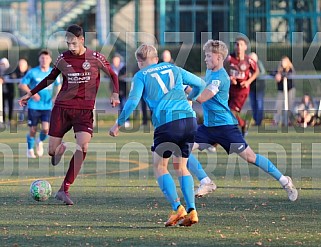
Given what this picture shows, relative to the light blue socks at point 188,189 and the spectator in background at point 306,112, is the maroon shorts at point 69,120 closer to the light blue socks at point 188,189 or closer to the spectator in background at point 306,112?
the light blue socks at point 188,189

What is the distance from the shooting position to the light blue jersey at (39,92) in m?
17.8

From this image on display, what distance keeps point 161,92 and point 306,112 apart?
16.3 meters

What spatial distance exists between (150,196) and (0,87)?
16630 mm

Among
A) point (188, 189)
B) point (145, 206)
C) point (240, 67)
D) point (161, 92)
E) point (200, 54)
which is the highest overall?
point (200, 54)

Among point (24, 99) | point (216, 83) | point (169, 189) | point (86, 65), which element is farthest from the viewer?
point (24, 99)

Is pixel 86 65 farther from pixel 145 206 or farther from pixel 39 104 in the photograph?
pixel 39 104

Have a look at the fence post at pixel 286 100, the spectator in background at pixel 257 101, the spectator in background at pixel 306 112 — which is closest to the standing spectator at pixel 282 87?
the fence post at pixel 286 100

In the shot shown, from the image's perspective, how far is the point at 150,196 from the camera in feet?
39.3

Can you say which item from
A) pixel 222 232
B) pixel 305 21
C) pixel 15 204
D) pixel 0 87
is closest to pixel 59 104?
pixel 15 204

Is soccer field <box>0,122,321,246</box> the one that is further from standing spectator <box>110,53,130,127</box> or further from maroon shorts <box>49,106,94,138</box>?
standing spectator <box>110,53,130,127</box>

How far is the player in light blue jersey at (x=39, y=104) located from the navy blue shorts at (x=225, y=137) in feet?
20.4

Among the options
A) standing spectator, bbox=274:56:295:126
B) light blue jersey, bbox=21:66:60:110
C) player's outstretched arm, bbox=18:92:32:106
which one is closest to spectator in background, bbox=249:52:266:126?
standing spectator, bbox=274:56:295:126

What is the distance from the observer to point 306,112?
25328mm

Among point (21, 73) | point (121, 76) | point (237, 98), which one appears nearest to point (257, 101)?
point (121, 76)
